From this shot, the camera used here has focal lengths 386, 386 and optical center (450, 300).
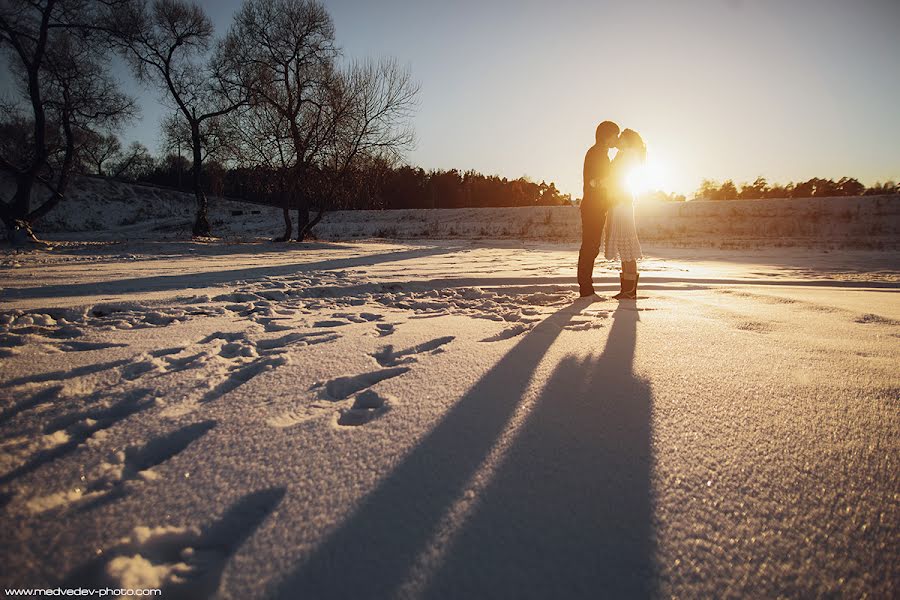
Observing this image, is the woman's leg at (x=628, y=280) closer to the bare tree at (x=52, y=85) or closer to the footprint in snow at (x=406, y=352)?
the footprint in snow at (x=406, y=352)

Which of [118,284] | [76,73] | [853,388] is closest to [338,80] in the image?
[76,73]

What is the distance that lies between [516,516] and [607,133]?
2.98 meters

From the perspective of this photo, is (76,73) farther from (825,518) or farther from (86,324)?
(825,518)

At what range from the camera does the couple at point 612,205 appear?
2.90 m

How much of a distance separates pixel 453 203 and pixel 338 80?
97.1ft

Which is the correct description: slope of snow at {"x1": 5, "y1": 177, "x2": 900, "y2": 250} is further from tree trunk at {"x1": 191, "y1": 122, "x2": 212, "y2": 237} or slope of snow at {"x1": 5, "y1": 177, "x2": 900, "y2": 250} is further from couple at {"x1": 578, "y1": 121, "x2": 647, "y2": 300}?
couple at {"x1": 578, "y1": 121, "x2": 647, "y2": 300}

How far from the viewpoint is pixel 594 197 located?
3039 millimetres

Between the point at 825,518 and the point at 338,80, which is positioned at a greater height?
the point at 338,80

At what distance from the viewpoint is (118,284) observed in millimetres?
3170

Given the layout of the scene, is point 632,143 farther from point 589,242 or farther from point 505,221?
point 505,221

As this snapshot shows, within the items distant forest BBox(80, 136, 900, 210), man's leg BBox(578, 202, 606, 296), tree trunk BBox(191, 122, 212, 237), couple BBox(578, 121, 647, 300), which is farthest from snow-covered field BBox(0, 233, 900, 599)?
distant forest BBox(80, 136, 900, 210)

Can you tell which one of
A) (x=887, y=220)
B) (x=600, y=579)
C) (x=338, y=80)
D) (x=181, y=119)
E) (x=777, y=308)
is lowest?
(x=600, y=579)

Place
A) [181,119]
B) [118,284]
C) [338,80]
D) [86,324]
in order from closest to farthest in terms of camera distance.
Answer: [86,324], [118,284], [338,80], [181,119]

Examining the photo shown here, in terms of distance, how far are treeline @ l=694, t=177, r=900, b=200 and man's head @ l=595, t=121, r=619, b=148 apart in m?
20.9
